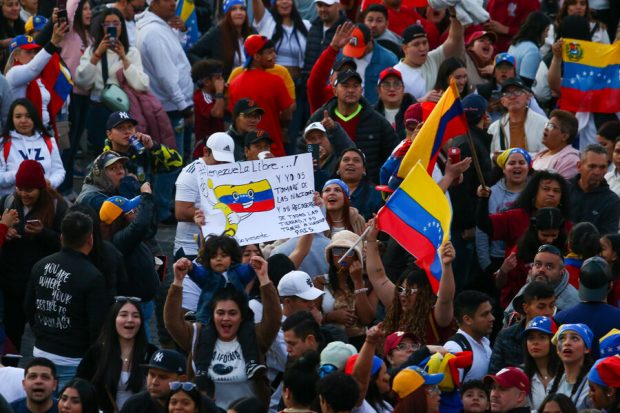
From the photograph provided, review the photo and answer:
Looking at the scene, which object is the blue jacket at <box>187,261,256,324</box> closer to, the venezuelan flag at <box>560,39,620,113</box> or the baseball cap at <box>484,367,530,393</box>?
the baseball cap at <box>484,367,530,393</box>

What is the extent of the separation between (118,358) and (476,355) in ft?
7.85

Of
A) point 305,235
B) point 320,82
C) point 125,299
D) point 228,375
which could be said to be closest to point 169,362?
point 228,375

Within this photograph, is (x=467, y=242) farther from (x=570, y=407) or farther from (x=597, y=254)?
(x=570, y=407)

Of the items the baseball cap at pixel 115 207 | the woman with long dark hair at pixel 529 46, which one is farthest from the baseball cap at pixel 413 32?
the baseball cap at pixel 115 207

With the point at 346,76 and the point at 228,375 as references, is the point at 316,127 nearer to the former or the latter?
the point at 346,76

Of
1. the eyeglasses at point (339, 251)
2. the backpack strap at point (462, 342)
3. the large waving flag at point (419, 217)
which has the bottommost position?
the backpack strap at point (462, 342)

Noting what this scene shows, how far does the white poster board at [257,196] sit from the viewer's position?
13.7m

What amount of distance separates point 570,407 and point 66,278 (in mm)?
3600

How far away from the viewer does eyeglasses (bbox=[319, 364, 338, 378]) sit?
1113 centimetres

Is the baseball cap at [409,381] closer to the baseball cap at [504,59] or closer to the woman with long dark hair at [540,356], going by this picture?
the woman with long dark hair at [540,356]

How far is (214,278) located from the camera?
41.3 feet

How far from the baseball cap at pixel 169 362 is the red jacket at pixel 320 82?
5.46 meters

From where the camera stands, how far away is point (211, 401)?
36.3 ft

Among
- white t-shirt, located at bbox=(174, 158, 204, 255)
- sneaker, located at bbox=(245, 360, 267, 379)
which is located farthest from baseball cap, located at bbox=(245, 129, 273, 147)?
sneaker, located at bbox=(245, 360, 267, 379)
